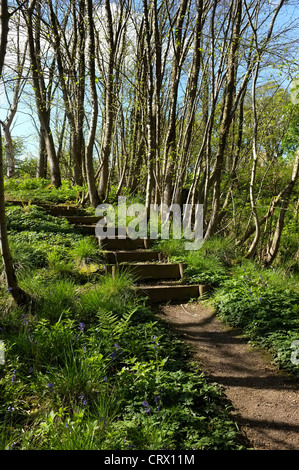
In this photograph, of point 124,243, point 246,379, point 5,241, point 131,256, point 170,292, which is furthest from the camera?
point 124,243

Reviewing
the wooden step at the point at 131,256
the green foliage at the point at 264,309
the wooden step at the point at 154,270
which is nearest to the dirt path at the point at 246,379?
the green foliage at the point at 264,309

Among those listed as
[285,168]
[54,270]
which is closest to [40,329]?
[54,270]

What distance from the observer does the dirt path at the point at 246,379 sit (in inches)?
93.2

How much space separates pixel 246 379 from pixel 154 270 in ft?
8.76

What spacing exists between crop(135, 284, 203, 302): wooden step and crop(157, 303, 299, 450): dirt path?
12.5 inches

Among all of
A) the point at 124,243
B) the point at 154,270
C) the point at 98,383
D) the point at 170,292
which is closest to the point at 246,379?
the point at 98,383

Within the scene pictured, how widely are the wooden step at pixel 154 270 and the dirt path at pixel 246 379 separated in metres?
0.98

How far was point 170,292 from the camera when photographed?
4.88 metres

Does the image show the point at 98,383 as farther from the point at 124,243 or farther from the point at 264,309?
the point at 124,243

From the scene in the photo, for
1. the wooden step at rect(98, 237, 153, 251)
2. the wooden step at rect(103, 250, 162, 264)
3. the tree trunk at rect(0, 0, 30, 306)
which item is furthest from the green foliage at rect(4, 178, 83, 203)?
the tree trunk at rect(0, 0, 30, 306)

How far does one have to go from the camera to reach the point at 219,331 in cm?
403

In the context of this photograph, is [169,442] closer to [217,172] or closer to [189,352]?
[189,352]

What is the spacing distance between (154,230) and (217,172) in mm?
1869

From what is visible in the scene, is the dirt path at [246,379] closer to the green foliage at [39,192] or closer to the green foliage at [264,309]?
the green foliage at [264,309]
